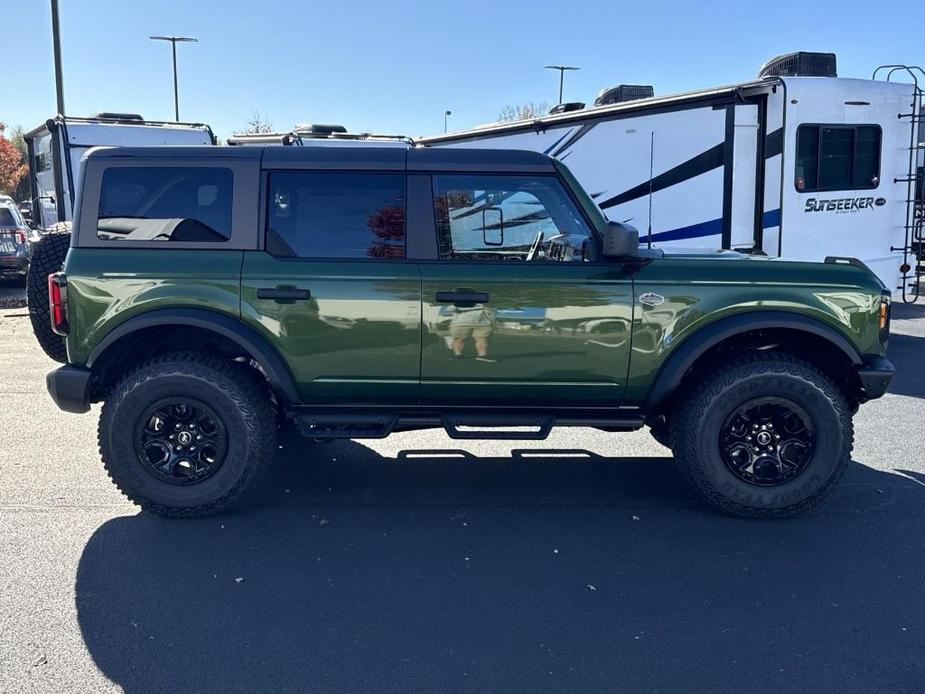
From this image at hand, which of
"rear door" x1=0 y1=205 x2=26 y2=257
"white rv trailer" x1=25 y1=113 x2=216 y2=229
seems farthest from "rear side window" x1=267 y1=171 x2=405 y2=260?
"rear door" x1=0 y1=205 x2=26 y2=257

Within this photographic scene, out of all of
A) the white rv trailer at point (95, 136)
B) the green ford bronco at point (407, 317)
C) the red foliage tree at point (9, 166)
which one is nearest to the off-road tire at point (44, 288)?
the green ford bronco at point (407, 317)

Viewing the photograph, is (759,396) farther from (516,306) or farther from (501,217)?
(501,217)

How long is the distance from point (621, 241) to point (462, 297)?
2.92ft

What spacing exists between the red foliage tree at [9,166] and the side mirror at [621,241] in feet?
139

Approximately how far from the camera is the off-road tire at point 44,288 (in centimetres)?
479

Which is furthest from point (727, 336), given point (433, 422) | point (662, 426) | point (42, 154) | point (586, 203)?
point (42, 154)

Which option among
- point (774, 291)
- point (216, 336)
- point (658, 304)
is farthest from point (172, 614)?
point (774, 291)

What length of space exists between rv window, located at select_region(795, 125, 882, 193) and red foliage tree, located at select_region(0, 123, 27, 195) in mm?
40149

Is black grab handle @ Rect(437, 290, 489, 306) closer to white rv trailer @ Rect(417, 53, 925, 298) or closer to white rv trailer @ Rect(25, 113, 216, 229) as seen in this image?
white rv trailer @ Rect(417, 53, 925, 298)

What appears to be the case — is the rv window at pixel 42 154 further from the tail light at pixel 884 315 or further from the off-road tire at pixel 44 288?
the tail light at pixel 884 315

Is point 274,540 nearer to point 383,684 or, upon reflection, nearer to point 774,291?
point 383,684

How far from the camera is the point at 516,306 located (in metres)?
4.37

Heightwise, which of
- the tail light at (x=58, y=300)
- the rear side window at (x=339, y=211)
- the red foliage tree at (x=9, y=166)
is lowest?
the tail light at (x=58, y=300)

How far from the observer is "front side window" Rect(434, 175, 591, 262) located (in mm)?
4484
